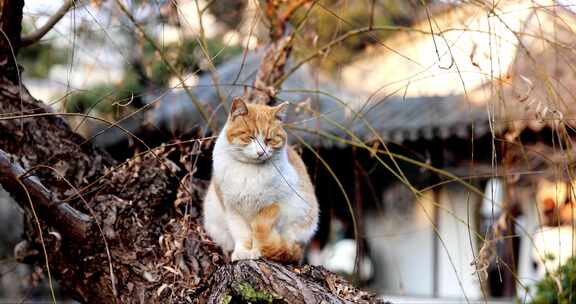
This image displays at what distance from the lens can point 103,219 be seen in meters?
2.93

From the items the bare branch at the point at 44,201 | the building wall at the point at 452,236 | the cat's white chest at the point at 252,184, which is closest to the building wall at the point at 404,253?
the building wall at the point at 452,236

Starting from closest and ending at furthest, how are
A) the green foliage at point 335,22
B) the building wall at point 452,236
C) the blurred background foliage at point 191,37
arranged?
the blurred background foliage at point 191,37 → the green foliage at point 335,22 → the building wall at point 452,236

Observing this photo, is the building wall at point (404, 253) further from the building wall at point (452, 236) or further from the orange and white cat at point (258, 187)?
the orange and white cat at point (258, 187)

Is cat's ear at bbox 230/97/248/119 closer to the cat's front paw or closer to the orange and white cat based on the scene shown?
the orange and white cat

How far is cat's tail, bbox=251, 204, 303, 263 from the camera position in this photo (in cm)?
280

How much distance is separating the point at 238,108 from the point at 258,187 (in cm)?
31

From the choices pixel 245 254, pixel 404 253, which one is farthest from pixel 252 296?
pixel 404 253

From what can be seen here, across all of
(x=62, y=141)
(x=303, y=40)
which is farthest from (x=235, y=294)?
(x=303, y=40)

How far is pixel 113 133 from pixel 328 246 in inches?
142

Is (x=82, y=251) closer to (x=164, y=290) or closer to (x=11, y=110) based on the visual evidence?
(x=164, y=290)

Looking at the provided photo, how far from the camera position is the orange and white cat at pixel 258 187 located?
280 centimetres

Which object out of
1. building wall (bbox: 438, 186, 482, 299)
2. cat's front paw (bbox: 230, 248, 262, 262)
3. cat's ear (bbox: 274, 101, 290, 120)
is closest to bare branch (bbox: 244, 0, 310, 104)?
cat's ear (bbox: 274, 101, 290, 120)

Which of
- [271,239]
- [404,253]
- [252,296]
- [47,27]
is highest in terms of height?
[47,27]

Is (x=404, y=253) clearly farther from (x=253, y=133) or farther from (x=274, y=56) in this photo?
(x=253, y=133)
